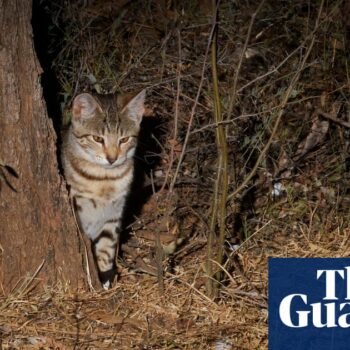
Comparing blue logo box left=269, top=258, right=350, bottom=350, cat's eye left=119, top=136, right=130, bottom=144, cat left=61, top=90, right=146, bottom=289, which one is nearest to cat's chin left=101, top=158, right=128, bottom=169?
cat left=61, top=90, right=146, bottom=289

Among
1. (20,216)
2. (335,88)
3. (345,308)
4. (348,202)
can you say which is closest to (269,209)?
(348,202)

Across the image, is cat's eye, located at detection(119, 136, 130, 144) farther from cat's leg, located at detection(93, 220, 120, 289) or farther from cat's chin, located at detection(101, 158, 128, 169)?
cat's leg, located at detection(93, 220, 120, 289)

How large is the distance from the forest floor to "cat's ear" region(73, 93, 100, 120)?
0.34m

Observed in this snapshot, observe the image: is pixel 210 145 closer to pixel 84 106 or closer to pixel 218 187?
pixel 84 106

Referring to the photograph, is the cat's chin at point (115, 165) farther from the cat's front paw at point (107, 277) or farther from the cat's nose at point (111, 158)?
the cat's front paw at point (107, 277)

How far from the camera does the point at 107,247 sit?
4.87 metres

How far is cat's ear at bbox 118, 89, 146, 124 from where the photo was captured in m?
4.66

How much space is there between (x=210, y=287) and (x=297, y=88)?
6.12 feet

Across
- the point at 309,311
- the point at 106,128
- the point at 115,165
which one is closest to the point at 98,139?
the point at 106,128

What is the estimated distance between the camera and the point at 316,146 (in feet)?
18.4

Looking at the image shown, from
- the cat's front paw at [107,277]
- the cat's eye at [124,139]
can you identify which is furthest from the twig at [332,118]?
the cat's front paw at [107,277]

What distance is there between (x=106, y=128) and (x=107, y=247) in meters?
0.72

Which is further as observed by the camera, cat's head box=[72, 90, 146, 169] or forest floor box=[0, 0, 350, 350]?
cat's head box=[72, 90, 146, 169]

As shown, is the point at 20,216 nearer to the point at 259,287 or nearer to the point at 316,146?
the point at 259,287
